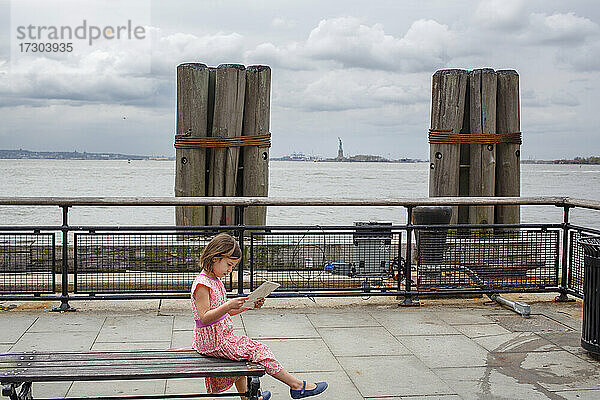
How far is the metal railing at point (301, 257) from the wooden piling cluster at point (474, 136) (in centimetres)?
203

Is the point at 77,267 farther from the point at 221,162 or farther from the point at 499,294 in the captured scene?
the point at 499,294

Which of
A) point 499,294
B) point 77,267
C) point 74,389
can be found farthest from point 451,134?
point 74,389

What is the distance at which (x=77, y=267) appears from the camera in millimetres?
7637

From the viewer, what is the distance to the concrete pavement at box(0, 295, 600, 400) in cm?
523

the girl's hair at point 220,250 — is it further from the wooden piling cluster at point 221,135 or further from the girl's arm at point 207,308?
the wooden piling cluster at point 221,135

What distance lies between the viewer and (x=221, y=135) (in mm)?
9508

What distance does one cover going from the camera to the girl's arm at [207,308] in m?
4.37

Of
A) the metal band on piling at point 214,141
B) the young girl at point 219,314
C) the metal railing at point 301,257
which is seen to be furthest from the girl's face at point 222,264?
the metal band on piling at point 214,141

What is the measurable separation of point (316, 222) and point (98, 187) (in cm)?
2460

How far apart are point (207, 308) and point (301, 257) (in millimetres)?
3319

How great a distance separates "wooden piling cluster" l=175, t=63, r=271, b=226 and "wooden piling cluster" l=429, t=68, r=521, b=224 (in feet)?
8.06

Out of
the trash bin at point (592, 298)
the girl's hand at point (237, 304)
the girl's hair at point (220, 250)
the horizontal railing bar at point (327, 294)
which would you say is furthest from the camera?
the horizontal railing bar at point (327, 294)

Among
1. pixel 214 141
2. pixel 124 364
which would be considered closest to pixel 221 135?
pixel 214 141

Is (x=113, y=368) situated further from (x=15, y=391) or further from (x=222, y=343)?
(x=222, y=343)
